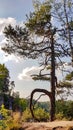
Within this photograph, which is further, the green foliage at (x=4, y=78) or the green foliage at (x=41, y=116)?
the green foliage at (x=4, y=78)

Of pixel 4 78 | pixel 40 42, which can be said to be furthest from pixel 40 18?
pixel 4 78

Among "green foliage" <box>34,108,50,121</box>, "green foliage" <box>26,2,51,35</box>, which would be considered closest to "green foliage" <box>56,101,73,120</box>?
"green foliage" <box>34,108,50,121</box>

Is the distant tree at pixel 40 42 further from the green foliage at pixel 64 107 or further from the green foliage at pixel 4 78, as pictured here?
the green foliage at pixel 4 78

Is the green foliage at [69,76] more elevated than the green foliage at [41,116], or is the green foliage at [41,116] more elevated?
the green foliage at [69,76]

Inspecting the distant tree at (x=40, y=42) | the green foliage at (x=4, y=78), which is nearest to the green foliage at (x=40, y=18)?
the distant tree at (x=40, y=42)

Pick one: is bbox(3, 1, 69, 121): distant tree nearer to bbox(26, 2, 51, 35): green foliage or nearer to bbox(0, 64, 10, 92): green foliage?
bbox(26, 2, 51, 35): green foliage

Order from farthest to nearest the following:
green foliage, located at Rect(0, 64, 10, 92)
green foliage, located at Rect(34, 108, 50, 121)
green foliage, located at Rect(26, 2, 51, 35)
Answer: green foliage, located at Rect(0, 64, 10, 92), green foliage, located at Rect(34, 108, 50, 121), green foliage, located at Rect(26, 2, 51, 35)

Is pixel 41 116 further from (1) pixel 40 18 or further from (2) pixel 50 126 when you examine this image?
(2) pixel 50 126

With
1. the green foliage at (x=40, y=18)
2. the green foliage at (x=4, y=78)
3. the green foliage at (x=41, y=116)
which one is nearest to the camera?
the green foliage at (x=40, y=18)

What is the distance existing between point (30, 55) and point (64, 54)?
2.77 meters

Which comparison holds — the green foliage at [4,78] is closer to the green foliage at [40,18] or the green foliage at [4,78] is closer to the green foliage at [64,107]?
the green foliage at [64,107]

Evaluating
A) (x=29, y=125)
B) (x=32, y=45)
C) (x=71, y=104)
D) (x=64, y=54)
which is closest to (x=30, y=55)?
(x=32, y=45)

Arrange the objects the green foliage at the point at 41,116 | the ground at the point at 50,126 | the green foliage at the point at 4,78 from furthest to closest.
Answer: the green foliage at the point at 4,78, the green foliage at the point at 41,116, the ground at the point at 50,126

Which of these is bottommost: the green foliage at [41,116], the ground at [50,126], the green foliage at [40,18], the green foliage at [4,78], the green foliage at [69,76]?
the green foliage at [4,78]
